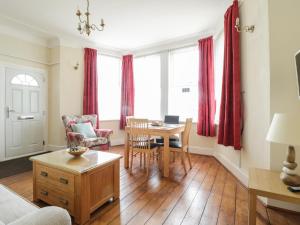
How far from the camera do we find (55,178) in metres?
1.76

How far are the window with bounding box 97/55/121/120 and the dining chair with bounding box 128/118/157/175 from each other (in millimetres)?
2158

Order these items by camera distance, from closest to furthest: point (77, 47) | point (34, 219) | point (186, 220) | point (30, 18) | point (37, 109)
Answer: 1. point (34, 219)
2. point (186, 220)
3. point (30, 18)
4. point (37, 109)
5. point (77, 47)

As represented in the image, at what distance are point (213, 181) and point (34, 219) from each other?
2.41 meters

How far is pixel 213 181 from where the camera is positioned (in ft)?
8.47

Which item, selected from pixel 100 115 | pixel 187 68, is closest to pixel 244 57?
pixel 187 68

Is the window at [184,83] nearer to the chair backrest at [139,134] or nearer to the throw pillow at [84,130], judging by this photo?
the chair backrest at [139,134]

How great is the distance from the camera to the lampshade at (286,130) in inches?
48.3

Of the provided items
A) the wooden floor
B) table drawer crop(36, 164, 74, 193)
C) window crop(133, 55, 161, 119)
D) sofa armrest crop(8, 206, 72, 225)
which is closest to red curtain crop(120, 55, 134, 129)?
window crop(133, 55, 161, 119)

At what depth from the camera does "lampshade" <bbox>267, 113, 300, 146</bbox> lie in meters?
1.23

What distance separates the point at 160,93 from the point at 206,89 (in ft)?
4.29

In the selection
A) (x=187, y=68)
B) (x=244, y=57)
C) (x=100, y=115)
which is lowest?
(x=100, y=115)

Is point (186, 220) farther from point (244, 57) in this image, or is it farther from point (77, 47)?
point (77, 47)

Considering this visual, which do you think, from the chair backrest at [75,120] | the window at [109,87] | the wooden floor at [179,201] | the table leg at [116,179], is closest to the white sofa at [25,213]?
the wooden floor at [179,201]

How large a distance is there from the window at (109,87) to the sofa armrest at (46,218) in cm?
416
